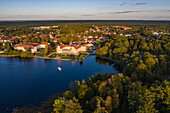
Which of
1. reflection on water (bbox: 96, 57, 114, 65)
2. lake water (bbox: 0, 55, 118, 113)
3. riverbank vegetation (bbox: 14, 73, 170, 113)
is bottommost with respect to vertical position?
lake water (bbox: 0, 55, 118, 113)

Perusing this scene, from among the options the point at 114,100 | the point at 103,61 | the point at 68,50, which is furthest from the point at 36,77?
the point at 68,50

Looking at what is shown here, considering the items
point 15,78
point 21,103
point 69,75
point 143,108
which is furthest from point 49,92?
point 143,108

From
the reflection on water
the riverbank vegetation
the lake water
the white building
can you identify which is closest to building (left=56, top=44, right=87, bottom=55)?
the white building

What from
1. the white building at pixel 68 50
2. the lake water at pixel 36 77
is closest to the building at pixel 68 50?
the white building at pixel 68 50

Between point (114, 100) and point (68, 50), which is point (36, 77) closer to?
point (114, 100)

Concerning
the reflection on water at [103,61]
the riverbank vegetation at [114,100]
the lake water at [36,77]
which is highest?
the riverbank vegetation at [114,100]

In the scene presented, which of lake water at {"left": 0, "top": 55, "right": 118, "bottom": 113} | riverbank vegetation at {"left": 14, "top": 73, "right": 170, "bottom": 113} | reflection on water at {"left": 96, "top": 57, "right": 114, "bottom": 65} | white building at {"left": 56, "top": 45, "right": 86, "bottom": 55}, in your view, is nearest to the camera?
riverbank vegetation at {"left": 14, "top": 73, "right": 170, "bottom": 113}

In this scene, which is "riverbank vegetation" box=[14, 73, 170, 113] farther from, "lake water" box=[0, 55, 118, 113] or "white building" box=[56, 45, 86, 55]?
"white building" box=[56, 45, 86, 55]

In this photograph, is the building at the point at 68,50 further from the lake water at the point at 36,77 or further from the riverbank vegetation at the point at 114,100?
the riverbank vegetation at the point at 114,100
